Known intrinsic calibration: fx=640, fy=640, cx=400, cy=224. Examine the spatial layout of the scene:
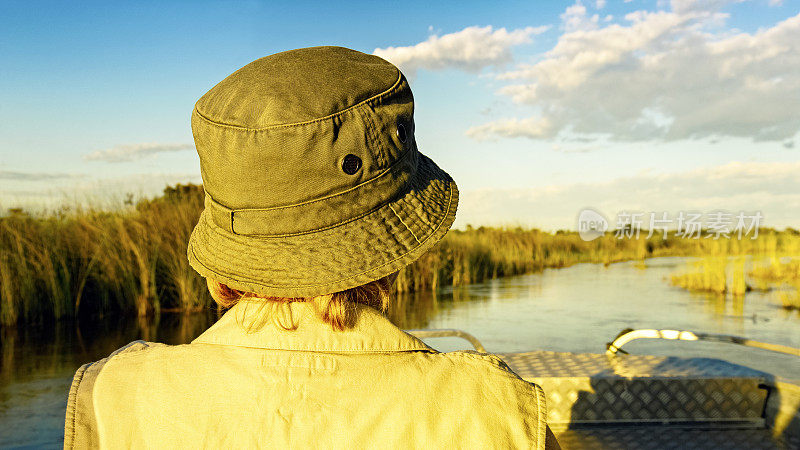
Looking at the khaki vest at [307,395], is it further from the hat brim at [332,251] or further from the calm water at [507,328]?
the calm water at [507,328]

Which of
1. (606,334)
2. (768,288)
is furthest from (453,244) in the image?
(768,288)

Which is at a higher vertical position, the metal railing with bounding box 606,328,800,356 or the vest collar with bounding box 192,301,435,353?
the vest collar with bounding box 192,301,435,353

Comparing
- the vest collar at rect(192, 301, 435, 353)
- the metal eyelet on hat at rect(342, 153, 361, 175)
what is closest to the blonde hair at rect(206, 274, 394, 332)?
the vest collar at rect(192, 301, 435, 353)

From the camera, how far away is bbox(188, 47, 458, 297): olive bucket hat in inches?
34.1

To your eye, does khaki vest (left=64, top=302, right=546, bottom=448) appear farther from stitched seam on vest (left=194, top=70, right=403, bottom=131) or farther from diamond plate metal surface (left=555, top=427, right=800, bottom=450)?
diamond plate metal surface (left=555, top=427, right=800, bottom=450)

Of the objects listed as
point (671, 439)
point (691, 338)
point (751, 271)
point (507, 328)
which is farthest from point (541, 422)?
point (751, 271)

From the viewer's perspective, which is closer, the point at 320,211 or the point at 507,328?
the point at 320,211

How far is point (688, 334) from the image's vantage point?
243cm

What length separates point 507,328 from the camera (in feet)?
20.6

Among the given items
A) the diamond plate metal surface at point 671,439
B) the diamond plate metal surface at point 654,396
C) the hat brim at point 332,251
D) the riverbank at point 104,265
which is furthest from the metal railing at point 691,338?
the riverbank at point 104,265

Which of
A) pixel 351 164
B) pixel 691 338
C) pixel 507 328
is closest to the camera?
pixel 351 164

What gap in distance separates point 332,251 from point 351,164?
0.40 feet

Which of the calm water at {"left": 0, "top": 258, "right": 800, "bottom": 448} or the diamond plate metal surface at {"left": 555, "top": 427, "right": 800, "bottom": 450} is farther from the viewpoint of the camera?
the calm water at {"left": 0, "top": 258, "right": 800, "bottom": 448}

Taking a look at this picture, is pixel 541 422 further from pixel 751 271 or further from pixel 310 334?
pixel 751 271
